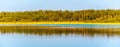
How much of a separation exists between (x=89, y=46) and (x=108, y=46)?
1.04 meters

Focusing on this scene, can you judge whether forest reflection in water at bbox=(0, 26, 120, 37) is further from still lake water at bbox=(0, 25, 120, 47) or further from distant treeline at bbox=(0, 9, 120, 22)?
distant treeline at bbox=(0, 9, 120, 22)

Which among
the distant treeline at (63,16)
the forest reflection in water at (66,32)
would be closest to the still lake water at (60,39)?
the forest reflection in water at (66,32)

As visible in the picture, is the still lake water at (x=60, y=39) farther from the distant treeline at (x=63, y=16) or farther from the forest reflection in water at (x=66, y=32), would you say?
the distant treeline at (x=63, y=16)

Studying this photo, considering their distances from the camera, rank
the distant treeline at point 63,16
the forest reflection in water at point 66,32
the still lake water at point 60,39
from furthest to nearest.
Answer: the distant treeline at point 63,16 → the forest reflection in water at point 66,32 → the still lake water at point 60,39

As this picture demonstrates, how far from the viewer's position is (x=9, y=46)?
53.4ft

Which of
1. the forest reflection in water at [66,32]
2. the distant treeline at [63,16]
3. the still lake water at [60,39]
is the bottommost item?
the distant treeline at [63,16]

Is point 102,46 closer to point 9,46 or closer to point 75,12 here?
point 9,46

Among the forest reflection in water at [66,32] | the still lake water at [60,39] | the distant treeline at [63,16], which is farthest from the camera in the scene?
the distant treeline at [63,16]

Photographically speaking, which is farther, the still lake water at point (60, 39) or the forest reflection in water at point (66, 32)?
the forest reflection in water at point (66, 32)

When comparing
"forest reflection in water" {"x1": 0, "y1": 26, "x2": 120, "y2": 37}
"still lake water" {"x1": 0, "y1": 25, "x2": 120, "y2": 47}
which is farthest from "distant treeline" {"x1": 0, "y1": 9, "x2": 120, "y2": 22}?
"still lake water" {"x1": 0, "y1": 25, "x2": 120, "y2": 47}

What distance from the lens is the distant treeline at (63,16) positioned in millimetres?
82562

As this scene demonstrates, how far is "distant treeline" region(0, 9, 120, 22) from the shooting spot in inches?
3250

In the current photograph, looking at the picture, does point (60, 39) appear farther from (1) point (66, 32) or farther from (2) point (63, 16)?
(2) point (63, 16)

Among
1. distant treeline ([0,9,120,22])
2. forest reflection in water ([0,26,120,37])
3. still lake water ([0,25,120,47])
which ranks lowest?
distant treeline ([0,9,120,22])
